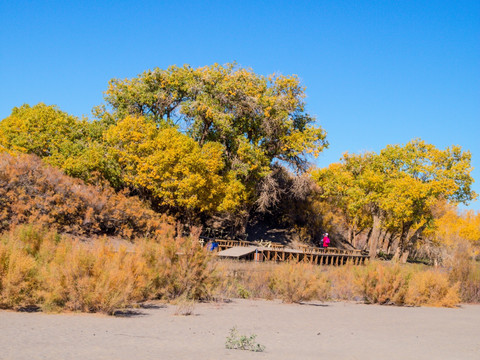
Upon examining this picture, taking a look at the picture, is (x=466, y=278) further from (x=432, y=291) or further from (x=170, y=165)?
(x=170, y=165)

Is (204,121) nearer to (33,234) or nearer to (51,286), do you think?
(33,234)

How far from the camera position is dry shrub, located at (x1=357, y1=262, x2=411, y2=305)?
16.2 m

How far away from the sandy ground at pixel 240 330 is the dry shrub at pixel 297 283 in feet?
2.60

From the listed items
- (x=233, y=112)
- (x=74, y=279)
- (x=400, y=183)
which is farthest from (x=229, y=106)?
(x=74, y=279)

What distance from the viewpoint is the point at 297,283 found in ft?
48.3

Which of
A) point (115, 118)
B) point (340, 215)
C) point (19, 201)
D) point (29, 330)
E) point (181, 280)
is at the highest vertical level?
point (115, 118)

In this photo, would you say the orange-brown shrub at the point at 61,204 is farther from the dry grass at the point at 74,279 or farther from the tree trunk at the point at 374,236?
the tree trunk at the point at 374,236

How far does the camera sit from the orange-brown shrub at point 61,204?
2642 cm

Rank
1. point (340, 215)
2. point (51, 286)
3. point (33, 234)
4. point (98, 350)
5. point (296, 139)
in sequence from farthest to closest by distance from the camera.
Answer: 1. point (340, 215)
2. point (296, 139)
3. point (33, 234)
4. point (51, 286)
5. point (98, 350)

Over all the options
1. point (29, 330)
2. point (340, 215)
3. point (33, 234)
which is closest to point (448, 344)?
point (29, 330)

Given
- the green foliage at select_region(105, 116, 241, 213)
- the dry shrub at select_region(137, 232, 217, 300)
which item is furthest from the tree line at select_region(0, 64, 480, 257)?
the dry shrub at select_region(137, 232, 217, 300)

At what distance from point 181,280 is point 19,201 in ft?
54.6

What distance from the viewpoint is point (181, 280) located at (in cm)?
1316

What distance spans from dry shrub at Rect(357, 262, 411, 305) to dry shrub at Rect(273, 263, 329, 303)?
1681mm
